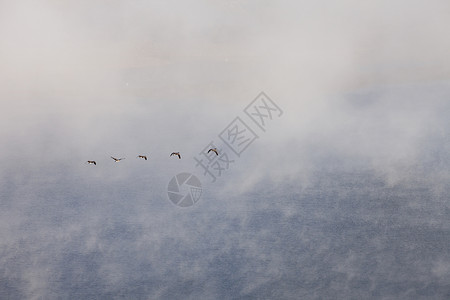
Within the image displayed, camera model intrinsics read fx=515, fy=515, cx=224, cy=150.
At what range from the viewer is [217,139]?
173ft

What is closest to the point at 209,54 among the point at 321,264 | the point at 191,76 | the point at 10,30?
the point at 191,76

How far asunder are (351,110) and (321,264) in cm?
1876

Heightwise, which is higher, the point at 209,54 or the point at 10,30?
the point at 10,30

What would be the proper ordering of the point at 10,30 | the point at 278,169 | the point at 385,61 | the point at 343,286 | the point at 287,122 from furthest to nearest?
1. the point at 10,30
2. the point at 385,61
3. the point at 287,122
4. the point at 278,169
5. the point at 343,286

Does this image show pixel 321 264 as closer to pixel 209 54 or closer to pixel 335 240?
pixel 335 240

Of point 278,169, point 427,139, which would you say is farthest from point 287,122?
point 427,139

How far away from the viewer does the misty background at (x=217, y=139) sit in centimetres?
4238

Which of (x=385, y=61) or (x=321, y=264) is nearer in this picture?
(x=321, y=264)

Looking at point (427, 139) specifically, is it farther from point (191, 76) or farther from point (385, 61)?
point (191, 76)

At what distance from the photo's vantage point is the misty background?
42.4 metres

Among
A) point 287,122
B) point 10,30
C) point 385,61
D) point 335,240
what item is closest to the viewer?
point 335,240

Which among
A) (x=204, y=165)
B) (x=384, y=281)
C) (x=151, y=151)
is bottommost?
(x=384, y=281)

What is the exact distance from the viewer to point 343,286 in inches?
1617

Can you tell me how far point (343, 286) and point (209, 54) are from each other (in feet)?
102
